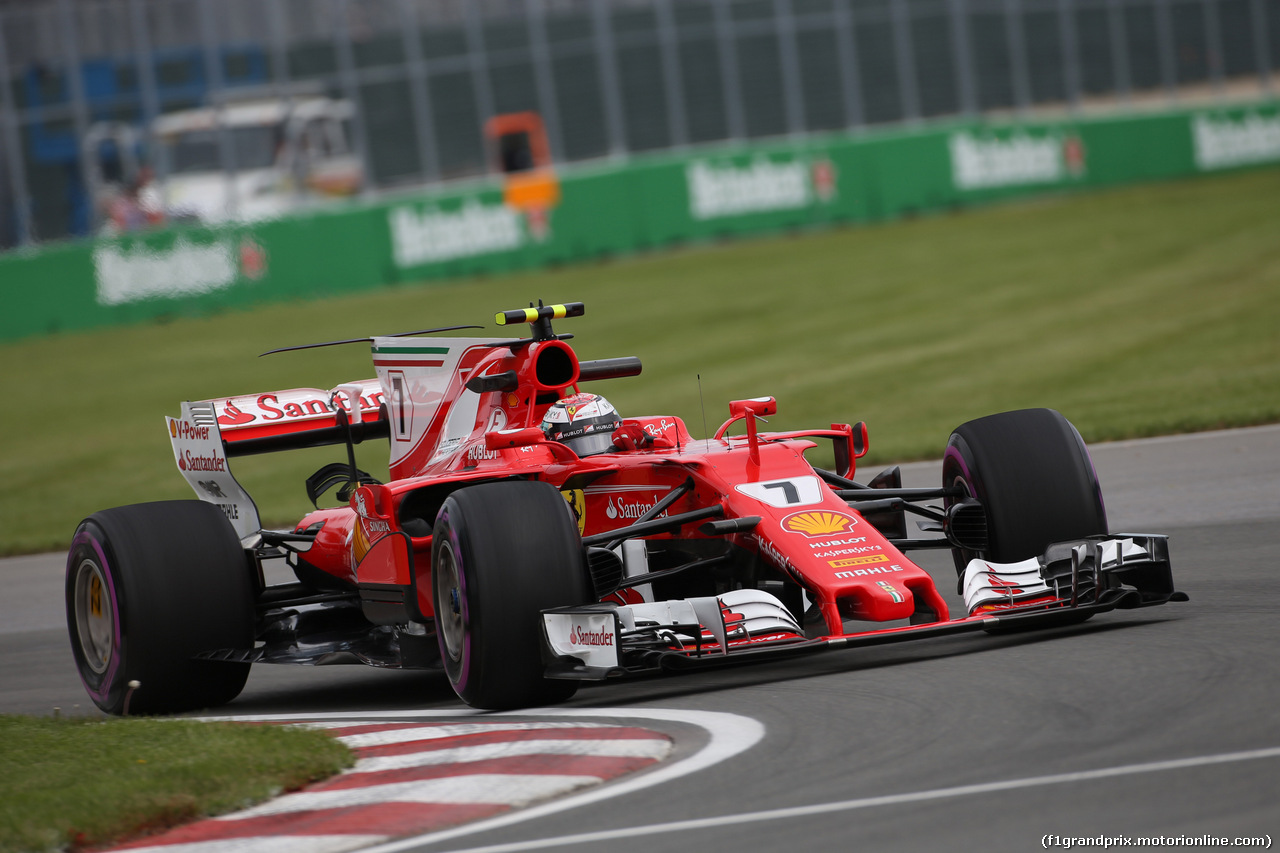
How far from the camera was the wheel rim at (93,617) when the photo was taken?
903 cm

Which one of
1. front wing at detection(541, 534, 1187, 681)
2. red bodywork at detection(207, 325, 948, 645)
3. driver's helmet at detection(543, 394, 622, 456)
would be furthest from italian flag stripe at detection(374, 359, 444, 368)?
front wing at detection(541, 534, 1187, 681)

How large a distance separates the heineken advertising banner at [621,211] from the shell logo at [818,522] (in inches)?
964

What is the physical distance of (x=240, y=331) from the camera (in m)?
29.4

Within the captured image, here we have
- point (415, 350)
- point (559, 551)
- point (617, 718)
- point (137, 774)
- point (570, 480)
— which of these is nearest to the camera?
point (137, 774)

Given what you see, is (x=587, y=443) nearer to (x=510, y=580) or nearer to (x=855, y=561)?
(x=510, y=580)

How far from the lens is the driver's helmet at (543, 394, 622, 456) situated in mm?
8789

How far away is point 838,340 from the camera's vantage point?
2297 centimetres

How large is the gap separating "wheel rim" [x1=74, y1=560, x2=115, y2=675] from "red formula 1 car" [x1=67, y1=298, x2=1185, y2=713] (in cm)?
1

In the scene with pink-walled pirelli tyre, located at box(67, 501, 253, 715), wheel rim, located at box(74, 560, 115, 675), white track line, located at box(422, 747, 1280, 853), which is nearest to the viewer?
white track line, located at box(422, 747, 1280, 853)

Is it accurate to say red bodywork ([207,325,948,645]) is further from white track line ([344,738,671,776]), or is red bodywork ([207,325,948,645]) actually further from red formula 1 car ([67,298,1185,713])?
white track line ([344,738,671,776])

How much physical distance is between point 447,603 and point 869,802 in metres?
2.87

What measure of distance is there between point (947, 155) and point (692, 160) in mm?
5894

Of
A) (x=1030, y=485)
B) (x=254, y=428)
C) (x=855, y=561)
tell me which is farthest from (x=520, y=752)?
(x=254, y=428)

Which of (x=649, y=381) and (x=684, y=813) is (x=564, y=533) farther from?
(x=649, y=381)
